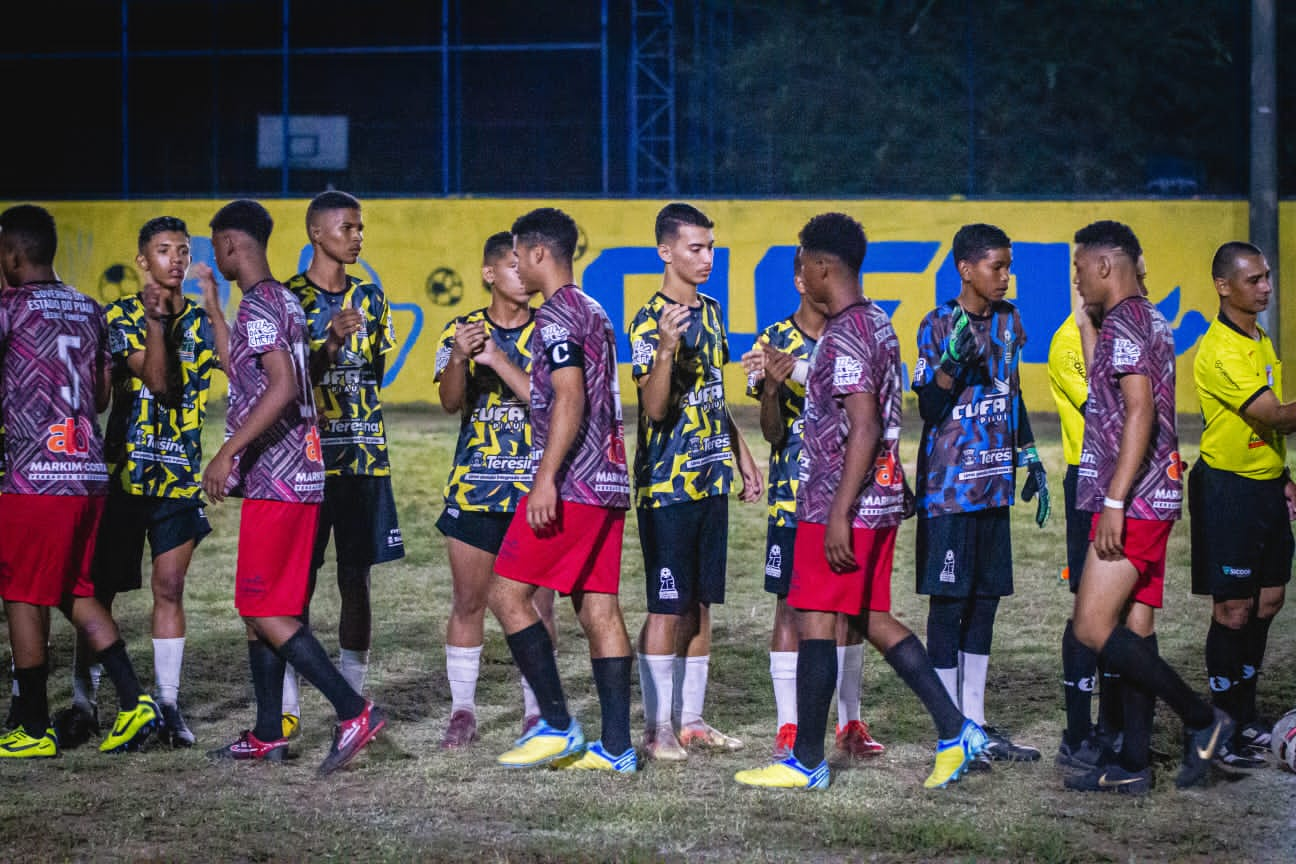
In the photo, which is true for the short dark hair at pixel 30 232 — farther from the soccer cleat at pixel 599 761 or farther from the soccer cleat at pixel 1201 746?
the soccer cleat at pixel 1201 746

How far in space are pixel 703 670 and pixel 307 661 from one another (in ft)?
5.54

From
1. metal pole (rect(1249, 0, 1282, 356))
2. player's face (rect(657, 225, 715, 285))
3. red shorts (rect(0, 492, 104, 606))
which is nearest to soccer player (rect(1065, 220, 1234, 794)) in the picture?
player's face (rect(657, 225, 715, 285))

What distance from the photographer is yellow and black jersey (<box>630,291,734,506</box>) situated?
260 inches

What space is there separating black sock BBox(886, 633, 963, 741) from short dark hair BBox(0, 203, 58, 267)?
11.6ft

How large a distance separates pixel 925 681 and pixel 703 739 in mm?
1222

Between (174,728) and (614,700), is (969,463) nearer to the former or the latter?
(614,700)

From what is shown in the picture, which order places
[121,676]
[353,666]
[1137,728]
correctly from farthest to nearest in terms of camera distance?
[353,666] → [121,676] → [1137,728]

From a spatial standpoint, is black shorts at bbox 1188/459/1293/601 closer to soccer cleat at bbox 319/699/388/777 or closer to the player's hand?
the player's hand

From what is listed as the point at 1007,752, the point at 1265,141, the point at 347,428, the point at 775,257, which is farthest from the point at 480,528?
the point at 1265,141

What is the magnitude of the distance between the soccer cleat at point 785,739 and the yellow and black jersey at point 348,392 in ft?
6.66

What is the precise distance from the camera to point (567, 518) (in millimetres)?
6219

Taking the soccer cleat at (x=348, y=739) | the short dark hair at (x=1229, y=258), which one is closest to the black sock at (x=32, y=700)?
the soccer cleat at (x=348, y=739)

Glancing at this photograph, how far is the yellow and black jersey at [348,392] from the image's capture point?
22.9 ft

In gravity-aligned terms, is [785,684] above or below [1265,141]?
below
